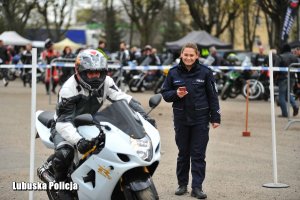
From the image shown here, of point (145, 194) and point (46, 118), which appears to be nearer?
point (145, 194)

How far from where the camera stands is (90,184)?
6680 millimetres

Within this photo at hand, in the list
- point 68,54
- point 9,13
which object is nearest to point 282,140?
point 68,54

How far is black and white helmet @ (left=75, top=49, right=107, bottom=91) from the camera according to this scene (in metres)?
→ 6.93

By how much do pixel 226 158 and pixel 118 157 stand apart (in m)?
5.65

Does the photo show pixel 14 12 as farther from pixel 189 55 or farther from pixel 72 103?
pixel 72 103

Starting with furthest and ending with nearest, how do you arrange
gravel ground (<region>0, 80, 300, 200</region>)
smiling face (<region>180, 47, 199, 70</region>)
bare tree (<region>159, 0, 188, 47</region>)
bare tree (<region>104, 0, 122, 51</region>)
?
bare tree (<region>159, 0, 188, 47</region>)
bare tree (<region>104, 0, 122, 51</region>)
gravel ground (<region>0, 80, 300, 200</region>)
smiling face (<region>180, 47, 199, 70</region>)

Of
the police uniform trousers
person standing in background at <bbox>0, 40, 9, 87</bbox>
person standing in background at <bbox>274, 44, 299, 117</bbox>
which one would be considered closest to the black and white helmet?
the police uniform trousers

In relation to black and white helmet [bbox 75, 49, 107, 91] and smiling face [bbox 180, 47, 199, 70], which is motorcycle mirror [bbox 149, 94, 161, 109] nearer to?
black and white helmet [bbox 75, 49, 107, 91]

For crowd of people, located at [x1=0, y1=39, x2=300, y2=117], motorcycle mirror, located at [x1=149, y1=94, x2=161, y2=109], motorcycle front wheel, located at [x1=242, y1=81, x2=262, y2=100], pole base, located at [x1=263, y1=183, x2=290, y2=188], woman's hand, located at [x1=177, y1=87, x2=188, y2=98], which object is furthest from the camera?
motorcycle front wheel, located at [x1=242, y1=81, x2=262, y2=100]

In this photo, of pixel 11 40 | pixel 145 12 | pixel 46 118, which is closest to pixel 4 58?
pixel 11 40

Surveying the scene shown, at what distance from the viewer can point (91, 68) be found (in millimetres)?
6910

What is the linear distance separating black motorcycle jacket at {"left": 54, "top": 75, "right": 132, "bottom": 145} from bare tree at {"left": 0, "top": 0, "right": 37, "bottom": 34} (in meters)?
49.5

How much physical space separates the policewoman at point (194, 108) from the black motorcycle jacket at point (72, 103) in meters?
1.52

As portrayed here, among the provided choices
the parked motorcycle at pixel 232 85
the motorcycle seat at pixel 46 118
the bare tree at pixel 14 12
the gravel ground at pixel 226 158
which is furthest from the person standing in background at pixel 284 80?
the bare tree at pixel 14 12
